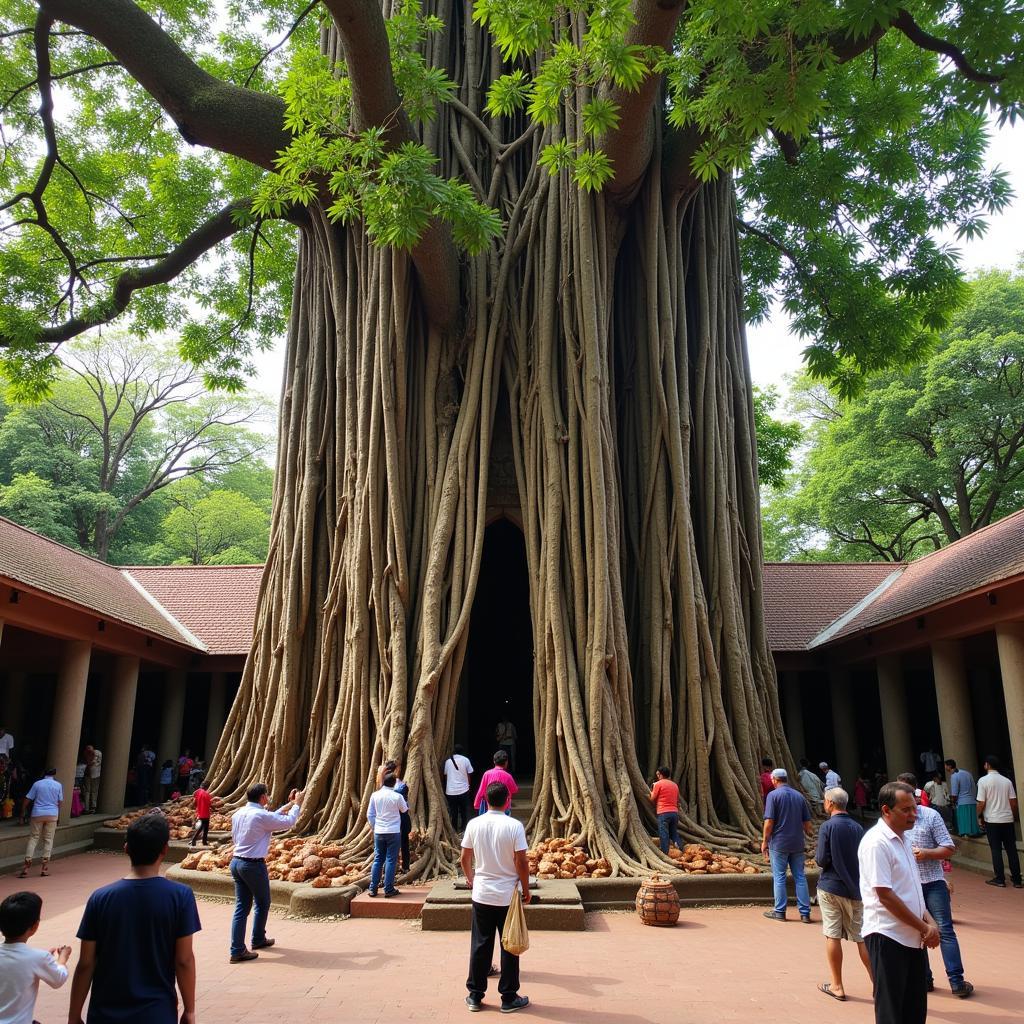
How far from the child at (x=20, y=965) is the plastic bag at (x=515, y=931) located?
2.03 metres

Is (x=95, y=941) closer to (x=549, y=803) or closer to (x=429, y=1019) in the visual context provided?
(x=429, y=1019)

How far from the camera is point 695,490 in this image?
9.27 m

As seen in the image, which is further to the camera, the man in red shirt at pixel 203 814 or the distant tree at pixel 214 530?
the distant tree at pixel 214 530

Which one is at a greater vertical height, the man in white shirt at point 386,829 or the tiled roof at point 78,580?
the tiled roof at point 78,580

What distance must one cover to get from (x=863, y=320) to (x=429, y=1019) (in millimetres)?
8248

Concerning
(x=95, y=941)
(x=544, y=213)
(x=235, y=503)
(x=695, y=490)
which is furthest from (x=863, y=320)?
(x=235, y=503)

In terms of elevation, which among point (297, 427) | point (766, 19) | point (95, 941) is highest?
point (766, 19)

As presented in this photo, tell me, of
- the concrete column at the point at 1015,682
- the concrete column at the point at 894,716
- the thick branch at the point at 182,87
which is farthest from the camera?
the concrete column at the point at 894,716

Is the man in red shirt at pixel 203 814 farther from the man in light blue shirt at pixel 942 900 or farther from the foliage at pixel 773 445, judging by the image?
the foliage at pixel 773 445

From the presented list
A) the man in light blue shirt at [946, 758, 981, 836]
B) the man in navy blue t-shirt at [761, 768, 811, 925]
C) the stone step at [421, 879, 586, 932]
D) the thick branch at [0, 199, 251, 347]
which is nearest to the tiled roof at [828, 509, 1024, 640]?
the man in light blue shirt at [946, 758, 981, 836]

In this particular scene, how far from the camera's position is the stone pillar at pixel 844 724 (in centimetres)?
1291

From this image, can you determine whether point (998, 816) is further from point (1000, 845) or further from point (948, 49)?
point (948, 49)

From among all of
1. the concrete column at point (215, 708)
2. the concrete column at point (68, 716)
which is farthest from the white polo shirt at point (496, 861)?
the concrete column at point (215, 708)

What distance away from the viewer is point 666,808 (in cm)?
710
